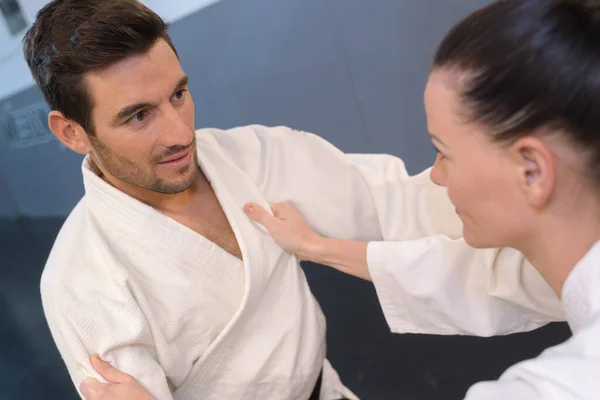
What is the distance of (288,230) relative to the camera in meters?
1.10

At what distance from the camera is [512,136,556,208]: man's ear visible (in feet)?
2.11

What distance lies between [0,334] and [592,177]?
286 cm

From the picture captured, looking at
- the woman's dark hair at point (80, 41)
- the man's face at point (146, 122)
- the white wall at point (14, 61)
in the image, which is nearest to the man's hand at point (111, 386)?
the man's face at point (146, 122)

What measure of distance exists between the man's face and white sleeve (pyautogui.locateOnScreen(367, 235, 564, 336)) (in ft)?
1.41

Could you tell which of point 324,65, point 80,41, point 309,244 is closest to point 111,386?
point 309,244

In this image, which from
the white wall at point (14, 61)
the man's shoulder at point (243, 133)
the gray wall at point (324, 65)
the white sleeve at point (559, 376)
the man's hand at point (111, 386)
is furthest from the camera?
the white wall at point (14, 61)

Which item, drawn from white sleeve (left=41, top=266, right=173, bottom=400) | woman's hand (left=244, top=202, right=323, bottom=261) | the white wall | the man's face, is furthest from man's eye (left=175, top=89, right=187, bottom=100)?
the white wall

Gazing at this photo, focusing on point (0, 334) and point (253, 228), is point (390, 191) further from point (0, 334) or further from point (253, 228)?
point (0, 334)

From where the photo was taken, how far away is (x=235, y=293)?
3.49 ft

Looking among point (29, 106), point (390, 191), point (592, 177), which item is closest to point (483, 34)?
point (592, 177)

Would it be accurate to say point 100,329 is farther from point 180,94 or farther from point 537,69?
point 537,69

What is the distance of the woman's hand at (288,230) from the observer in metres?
1.10

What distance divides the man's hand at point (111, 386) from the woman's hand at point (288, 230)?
40 cm

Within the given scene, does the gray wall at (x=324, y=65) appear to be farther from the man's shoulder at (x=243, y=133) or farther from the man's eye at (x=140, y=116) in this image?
the man's eye at (x=140, y=116)
